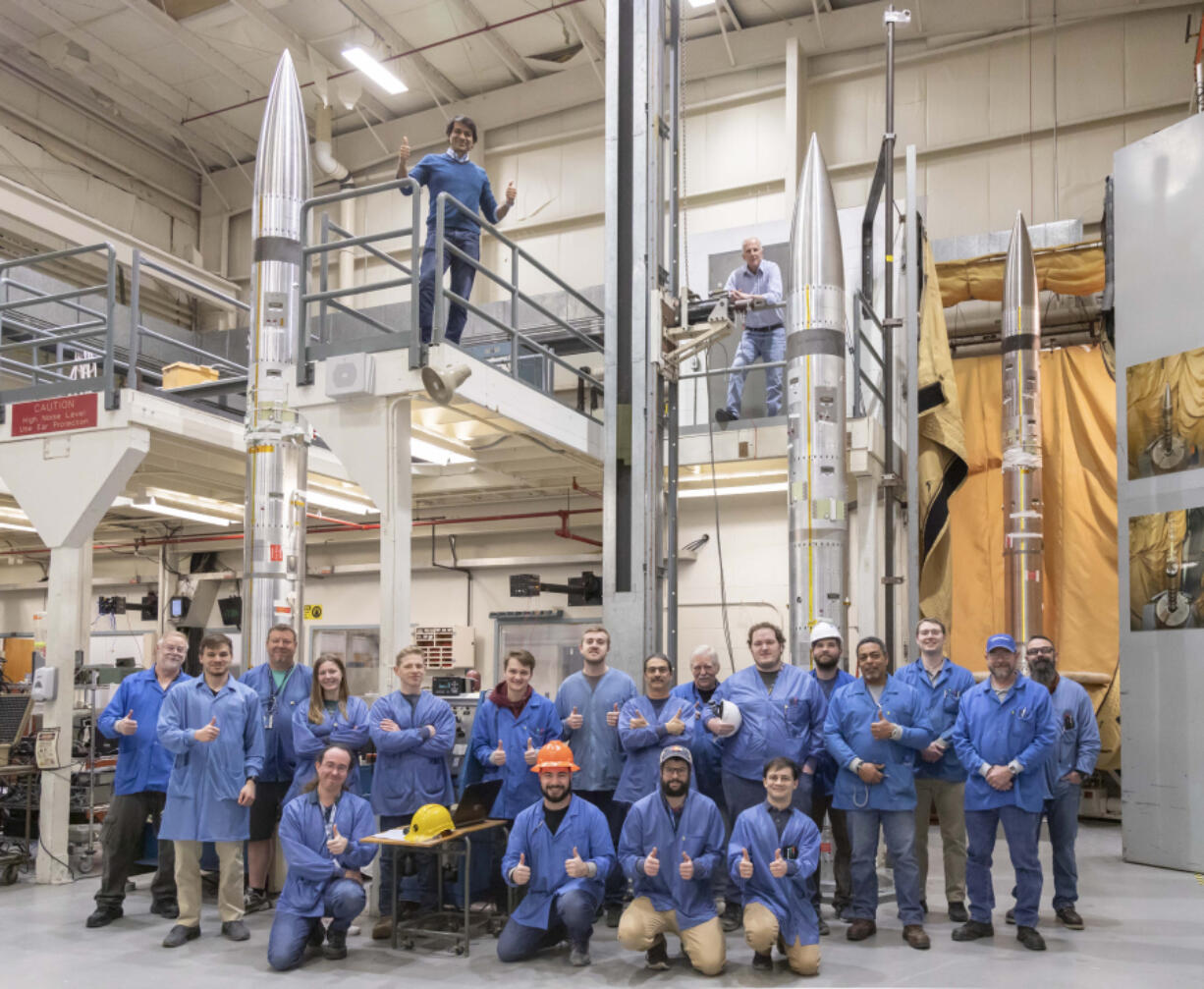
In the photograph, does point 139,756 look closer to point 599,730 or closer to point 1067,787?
point 599,730

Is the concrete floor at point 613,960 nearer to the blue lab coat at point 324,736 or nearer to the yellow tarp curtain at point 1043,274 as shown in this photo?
the blue lab coat at point 324,736

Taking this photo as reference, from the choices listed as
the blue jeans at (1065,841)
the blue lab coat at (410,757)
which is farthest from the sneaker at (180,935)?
the blue jeans at (1065,841)

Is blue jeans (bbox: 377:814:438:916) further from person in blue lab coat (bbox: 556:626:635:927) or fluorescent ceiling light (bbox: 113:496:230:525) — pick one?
fluorescent ceiling light (bbox: 113:496:230:525)

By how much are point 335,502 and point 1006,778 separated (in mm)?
8459

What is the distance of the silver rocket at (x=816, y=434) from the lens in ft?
29.5

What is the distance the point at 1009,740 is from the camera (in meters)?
6.78

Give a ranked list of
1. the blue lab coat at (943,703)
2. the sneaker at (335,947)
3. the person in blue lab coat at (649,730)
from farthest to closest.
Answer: the blue lab coat at (943,703) < the person in blue lab coat at (649,730) < the sneaker at (335,947)

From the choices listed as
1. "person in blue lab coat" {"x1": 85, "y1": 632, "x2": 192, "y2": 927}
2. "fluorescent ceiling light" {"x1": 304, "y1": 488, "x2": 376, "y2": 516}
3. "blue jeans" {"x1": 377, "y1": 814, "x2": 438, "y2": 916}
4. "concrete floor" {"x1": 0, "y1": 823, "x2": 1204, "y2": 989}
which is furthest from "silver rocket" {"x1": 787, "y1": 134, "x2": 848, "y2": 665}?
"fluorescent ceiling light" {"x1": 304, "y1": 488, "x2": 376, "y2": 516}

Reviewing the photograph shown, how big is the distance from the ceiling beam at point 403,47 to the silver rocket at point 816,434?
897cm

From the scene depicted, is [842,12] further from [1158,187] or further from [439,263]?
[439,263]

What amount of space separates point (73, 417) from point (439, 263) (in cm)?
357

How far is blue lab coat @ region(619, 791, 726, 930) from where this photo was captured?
20.2 feet

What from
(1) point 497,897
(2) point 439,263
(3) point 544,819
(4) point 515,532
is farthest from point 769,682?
(4) point 515,532

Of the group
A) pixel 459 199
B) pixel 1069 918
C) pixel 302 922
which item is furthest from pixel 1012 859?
pixel 459 199
